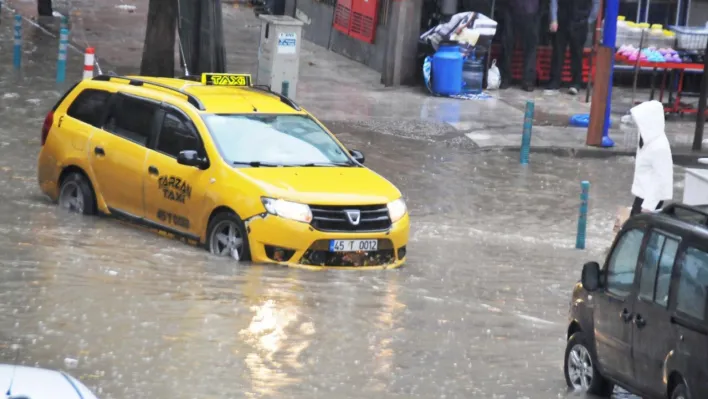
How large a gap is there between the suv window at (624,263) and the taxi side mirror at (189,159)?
505cm

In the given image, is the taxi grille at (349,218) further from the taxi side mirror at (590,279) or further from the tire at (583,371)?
the taxi side mirror at (590,279)

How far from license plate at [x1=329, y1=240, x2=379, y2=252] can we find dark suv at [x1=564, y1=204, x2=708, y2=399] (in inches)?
131

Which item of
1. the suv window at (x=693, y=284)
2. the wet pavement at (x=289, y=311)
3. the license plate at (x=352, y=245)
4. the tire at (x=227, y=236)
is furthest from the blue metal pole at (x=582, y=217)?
the suv window at (x=693, y=284)

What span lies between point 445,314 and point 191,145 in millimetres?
3293

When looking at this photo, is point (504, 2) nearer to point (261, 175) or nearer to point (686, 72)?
point (686, 72)

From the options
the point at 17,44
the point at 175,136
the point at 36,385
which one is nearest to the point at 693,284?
the point at 36,385

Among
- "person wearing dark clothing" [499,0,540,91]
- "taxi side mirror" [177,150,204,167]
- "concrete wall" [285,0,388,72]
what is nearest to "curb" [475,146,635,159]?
"person wearing dark clothing" [499,0,540,91]

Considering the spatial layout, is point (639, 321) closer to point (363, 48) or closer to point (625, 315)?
point (625, 315)

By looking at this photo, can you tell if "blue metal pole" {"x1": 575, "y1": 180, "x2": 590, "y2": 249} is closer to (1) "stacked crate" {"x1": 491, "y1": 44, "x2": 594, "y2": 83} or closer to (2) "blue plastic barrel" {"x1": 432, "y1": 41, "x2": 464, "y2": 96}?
(2) "blue plastic barrel" {"x1": 432, "y1": 41, "x2": 464, "y2": 96}

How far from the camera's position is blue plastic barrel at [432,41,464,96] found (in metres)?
25.4

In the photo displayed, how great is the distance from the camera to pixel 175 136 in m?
13.7

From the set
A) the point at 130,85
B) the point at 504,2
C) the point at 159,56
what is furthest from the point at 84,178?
the point at 504,2

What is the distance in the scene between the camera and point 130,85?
14.8 metres

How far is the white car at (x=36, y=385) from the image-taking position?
4.76 m
